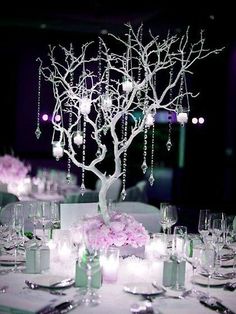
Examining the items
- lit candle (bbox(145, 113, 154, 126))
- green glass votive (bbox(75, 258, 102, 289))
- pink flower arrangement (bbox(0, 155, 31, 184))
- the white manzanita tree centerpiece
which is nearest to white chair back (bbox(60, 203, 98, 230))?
the white manzanita tree centerpiece

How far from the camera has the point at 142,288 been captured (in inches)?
86.0

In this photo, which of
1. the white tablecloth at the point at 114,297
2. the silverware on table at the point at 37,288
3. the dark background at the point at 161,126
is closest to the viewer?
the white tablecloth at the point at 114,297

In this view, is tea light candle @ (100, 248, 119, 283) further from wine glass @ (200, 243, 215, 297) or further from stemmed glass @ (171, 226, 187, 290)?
wine glass @ (200, 243, 215, 297)

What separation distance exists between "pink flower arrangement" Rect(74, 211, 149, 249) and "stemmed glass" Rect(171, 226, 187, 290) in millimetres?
174

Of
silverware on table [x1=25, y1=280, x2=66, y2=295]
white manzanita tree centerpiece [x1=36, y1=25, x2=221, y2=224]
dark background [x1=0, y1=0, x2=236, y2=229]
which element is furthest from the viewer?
dark background [x1=0, y1=0, x2=236, y2=229]

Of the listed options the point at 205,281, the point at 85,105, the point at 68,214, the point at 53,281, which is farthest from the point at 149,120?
the point at 53,281

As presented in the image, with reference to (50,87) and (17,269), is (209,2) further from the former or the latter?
(17,269)

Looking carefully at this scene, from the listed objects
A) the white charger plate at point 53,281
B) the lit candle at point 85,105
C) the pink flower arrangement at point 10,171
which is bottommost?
the white charger plate at point 53,281

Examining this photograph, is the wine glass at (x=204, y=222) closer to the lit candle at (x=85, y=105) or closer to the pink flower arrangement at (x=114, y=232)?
the pink flower arrangement at (x=114, y=232)

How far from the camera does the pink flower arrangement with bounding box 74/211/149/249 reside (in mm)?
2553

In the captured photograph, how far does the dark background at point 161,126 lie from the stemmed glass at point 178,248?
6.06 meters

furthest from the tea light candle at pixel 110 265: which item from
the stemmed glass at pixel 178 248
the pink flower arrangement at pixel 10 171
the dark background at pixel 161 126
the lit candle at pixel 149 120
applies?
the dark background at pixel 161 126

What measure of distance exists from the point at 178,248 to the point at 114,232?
327 mm

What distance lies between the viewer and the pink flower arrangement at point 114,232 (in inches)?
101
